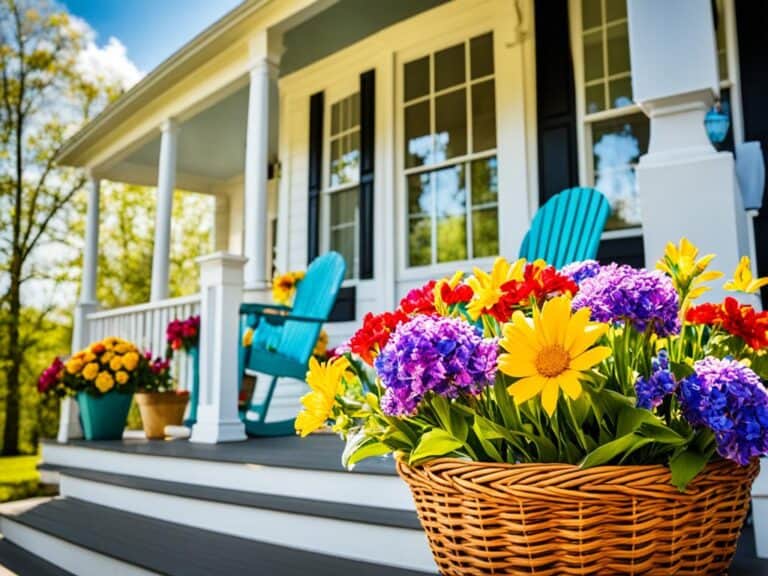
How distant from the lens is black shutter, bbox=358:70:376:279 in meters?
4.97

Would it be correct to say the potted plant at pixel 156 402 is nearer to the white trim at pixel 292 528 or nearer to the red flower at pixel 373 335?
the white trim at pixel 292 528

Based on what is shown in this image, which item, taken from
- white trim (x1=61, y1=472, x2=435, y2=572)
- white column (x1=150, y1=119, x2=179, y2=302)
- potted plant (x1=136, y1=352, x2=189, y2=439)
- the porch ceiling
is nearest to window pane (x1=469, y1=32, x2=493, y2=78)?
the porch ceiling

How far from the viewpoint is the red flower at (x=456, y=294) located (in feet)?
3.66

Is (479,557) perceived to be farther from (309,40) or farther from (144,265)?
(144,265)

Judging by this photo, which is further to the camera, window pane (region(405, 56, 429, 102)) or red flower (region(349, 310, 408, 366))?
window pane (region(405, 56, 429, 102))

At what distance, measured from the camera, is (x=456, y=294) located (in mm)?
1119

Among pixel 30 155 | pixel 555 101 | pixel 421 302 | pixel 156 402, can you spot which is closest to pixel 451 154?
pixel 555 101

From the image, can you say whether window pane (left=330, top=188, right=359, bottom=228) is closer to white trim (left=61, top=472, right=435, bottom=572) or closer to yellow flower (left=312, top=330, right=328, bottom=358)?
yellow flower (left=312, top=330, right=328, bottom=358)

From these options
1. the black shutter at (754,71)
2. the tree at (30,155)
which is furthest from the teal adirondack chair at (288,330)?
the tree at (30,155)

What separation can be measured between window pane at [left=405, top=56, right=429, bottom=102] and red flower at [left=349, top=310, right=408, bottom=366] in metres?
3.91

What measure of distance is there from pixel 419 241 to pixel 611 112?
5.27 ft

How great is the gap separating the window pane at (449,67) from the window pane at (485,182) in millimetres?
640

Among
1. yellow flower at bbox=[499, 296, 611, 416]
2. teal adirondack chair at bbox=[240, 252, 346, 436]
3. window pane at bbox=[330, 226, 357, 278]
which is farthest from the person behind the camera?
window pane at bbox=[330, 226, 357, 278]

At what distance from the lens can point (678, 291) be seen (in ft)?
3.56
